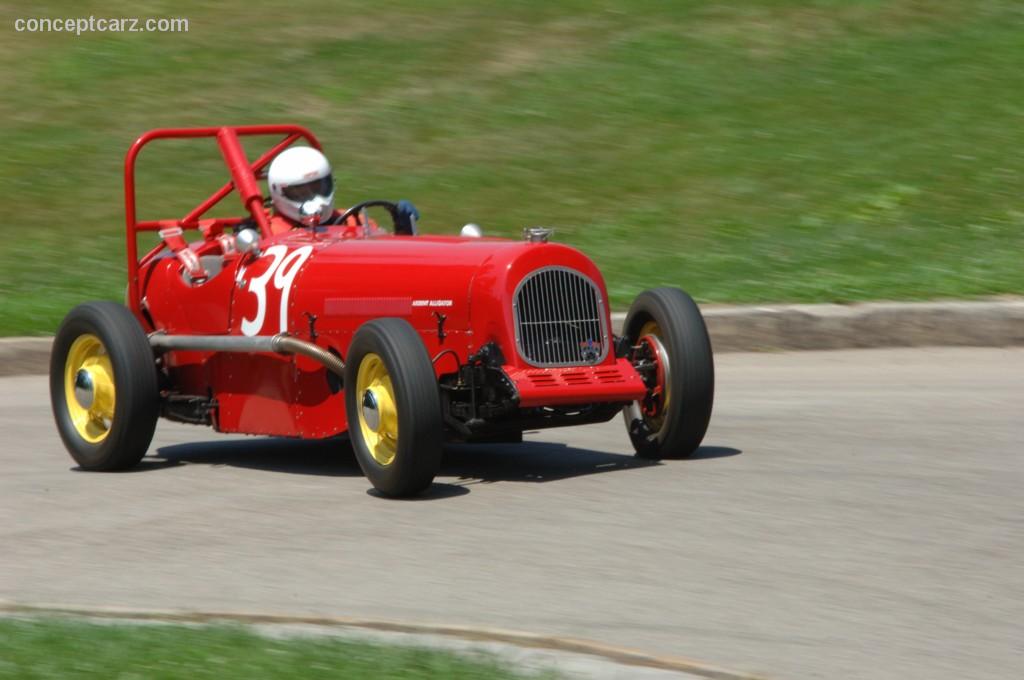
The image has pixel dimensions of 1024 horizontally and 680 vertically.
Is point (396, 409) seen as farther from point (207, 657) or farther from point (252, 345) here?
point (207, 657)

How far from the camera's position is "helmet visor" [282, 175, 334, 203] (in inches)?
365

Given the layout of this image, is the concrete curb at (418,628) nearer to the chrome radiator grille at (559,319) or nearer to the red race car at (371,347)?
the red race car at (371,347)

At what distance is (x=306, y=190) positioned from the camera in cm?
929

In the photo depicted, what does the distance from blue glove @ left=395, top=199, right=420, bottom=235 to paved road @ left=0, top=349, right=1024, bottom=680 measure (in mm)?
1192

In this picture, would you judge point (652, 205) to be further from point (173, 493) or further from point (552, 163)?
point (173, 493)

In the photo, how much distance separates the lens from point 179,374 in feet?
31.1

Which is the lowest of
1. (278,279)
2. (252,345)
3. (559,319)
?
(252,345)

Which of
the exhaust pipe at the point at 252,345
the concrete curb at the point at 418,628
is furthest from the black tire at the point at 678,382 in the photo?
the concrete curb at the point at 418,628

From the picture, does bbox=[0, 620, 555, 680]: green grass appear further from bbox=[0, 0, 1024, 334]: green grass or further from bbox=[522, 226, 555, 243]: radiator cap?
bbox=[0, 0, 1024, 334]: green grass

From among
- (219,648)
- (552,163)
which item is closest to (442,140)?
(552,163)

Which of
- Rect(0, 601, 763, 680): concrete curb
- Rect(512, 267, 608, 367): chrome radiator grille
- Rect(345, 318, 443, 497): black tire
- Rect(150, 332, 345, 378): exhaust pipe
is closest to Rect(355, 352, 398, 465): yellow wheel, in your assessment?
Rect(345, 318, 443, 497): black tire

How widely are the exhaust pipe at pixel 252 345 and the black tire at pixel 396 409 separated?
205 mm

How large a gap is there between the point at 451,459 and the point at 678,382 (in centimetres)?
137

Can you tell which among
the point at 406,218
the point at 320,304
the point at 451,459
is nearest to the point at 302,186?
the point at 406,218
